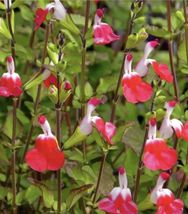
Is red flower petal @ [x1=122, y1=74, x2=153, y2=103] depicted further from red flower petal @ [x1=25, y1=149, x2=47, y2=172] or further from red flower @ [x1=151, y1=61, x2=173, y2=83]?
red flower petal @ [x1=25, y1=149, x2=47, y2=172]

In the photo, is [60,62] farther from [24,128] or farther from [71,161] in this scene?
[24,128]

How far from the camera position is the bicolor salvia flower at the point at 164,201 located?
4.43 ft

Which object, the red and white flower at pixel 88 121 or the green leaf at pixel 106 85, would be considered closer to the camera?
the red and white flower at pixel 88 121

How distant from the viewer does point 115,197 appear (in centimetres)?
136

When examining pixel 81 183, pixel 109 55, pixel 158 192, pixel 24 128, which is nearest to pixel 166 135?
pixel 158 192

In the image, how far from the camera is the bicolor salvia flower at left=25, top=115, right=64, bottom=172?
4.19 feet

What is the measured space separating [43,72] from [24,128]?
1.43 ft

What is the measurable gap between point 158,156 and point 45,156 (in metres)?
0.22

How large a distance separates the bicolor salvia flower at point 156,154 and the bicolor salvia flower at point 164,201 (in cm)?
5

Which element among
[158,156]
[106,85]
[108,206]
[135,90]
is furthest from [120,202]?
[106,85]

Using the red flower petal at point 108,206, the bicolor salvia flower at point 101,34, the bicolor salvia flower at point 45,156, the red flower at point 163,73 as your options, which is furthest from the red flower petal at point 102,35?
the red flower petal at point 108,206

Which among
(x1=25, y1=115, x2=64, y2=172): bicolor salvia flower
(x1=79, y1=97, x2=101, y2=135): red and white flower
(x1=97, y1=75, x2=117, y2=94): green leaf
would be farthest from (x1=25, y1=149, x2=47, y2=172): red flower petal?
(x1=97, y1=75, x2=117, y2=94): green leaf

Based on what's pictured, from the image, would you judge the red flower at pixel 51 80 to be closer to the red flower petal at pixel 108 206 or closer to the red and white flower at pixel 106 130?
the red and white flower at pixel 106 130

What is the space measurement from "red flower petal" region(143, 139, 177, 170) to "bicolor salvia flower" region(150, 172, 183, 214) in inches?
1.9
